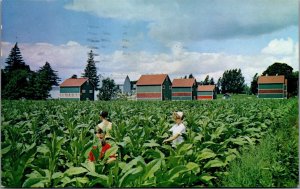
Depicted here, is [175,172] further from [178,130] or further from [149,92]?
[149,92]

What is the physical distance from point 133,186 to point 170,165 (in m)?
0.54

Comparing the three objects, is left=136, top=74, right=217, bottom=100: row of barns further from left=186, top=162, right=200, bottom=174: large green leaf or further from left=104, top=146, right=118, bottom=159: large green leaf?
left=104, top=146, right=118, bottom=159: large green leaf

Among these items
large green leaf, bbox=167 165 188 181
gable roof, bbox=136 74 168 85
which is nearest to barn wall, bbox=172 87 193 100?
gable roof, bbox=136 74 168 85

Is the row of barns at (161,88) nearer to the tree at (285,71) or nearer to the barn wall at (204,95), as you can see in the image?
the barn wall at (204,95)

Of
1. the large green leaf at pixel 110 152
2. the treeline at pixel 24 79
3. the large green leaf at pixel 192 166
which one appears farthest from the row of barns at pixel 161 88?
the large green leaf at pixel 110 152

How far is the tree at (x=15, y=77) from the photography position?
691cm

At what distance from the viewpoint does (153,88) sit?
12.1 metres

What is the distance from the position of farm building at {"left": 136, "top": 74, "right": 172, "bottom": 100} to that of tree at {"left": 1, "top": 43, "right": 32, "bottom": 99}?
304 centimetres

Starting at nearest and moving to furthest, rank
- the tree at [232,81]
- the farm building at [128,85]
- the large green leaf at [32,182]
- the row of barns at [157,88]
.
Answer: the large green leaf at [32,182] < the tree at [232,81] < the row of barns at [157,88] < the farm building at [128,85]

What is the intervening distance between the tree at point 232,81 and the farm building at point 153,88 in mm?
1989

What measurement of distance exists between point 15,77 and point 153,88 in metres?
4.62

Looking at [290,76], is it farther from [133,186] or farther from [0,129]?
[0,129]

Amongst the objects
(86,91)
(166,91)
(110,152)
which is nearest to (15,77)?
(86,91)

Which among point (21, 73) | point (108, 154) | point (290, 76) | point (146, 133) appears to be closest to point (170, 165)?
point (108, 154)
